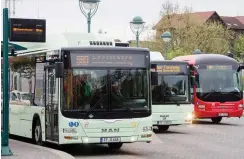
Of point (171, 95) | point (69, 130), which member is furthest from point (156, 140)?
point (69, 130)

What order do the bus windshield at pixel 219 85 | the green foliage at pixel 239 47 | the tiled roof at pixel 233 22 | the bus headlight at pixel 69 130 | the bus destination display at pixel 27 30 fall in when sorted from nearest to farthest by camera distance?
the bus destination display at pixel 27 30 < the bus headlight at pixel 69 130 < the bus windshield at pixel 219 85 < the green foliage at pixel 239 47 < the tiled roof at pixel 233 22

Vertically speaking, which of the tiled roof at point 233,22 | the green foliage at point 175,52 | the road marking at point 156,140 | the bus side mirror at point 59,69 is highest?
the tiled roof at point 233,22

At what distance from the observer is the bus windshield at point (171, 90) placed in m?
28.1

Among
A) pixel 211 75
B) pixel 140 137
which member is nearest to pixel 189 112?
pixel 211 75

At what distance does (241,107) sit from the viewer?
33.9 meters

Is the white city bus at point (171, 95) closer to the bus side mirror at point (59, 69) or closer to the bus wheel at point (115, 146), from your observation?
the bus wheel at point (115, 146)

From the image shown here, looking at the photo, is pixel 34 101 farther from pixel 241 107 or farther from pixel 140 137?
pixel 241 107

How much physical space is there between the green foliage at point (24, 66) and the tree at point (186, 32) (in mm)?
71270

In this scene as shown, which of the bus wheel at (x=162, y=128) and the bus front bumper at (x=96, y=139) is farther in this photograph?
the bus wheel at (x=162, y=128)

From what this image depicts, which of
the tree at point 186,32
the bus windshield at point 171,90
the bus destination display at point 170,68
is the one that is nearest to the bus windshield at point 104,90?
the bus windshield at point 171,90

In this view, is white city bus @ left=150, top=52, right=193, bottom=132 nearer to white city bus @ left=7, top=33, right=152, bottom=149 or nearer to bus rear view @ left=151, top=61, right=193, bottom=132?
bus rear view @ left=151, top=61, right=193, bottom=132

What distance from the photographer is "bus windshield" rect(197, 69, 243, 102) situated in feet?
110

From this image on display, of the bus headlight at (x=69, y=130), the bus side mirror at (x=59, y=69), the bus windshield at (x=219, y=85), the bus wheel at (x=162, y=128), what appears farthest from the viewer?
the bus windshield at (x=219, y=85)

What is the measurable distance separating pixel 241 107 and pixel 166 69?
21.5ft
